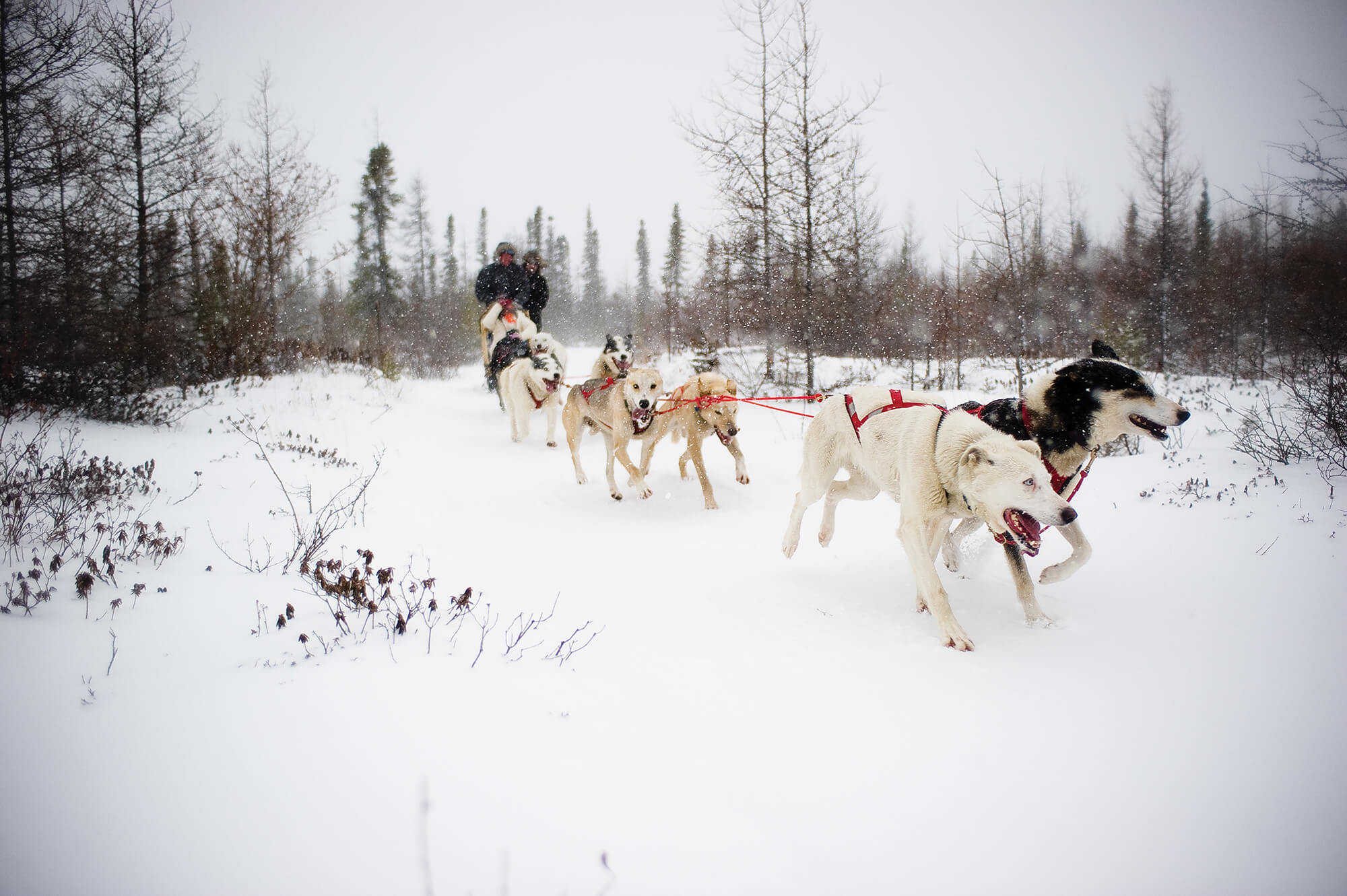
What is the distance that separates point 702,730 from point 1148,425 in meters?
3.25

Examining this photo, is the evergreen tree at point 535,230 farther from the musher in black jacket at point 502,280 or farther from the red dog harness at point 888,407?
the red dog harness at point 888,407

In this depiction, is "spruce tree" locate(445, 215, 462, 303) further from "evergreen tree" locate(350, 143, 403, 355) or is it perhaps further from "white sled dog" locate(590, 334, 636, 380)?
"white sled dog" locate(590, 334, 636, 380)

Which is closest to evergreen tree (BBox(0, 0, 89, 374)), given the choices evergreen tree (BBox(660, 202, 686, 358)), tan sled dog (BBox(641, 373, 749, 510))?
tan sled dog (BBox(641, 373, 749, 510))

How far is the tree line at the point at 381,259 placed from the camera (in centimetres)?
734

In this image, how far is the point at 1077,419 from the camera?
3.54 metres

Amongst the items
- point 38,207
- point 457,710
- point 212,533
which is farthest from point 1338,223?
point 38,207

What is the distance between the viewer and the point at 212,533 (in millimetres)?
3912

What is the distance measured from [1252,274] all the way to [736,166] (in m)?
22.6

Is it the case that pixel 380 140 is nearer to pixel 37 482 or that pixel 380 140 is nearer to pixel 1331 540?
pixel 37 482

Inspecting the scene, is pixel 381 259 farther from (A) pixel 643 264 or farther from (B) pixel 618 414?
(A) pixel 643 264

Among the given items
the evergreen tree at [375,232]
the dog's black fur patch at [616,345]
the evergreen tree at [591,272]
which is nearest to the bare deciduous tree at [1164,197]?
the dog's black fur patch at [616,345]

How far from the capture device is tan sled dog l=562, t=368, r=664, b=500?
6.22 metres

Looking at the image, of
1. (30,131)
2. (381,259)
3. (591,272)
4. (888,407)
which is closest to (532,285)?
(30,131)

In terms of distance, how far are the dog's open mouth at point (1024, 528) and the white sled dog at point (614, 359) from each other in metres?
5.20
